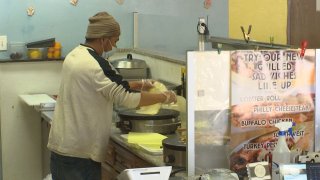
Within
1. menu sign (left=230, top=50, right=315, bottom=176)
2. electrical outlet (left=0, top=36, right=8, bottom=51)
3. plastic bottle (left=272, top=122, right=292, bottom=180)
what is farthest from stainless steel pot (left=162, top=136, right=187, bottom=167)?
electrical outlet (left=0, top=36, right=8, bottom=51)

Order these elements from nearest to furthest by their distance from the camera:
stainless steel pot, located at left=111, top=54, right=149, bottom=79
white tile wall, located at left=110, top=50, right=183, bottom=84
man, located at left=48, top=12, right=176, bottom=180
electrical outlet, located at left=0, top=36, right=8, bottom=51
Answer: man, located at left=48, top=12, right=176, bottom=180
white tile wall, located at left=110, top=50, right=183, bottom=84
stainless steel pot, located at left=111, top=54, right=149, bottom=79
electrical outlet, located at left=0, top=36, right=8, bottom=51

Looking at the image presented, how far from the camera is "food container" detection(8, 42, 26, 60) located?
4.13 metres

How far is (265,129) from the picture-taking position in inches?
71.9

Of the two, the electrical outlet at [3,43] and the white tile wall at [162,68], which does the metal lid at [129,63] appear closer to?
the white tile wall at [162,68]

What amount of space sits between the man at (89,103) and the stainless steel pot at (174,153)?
1.47ft

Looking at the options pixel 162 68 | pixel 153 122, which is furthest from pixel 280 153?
pixel 162 68

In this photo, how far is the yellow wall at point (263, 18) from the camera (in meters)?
5.15

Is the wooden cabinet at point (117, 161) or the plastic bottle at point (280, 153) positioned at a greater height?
the plastic bottle at point (280, 153)

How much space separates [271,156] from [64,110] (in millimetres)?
1239

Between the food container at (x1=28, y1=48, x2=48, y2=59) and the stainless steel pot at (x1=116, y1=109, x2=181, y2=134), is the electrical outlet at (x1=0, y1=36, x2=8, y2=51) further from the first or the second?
the stainless steel pot at (x1=116, y1=109, x2=181, y2=134)

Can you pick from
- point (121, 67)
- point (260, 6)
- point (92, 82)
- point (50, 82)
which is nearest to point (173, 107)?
point (92, 82)

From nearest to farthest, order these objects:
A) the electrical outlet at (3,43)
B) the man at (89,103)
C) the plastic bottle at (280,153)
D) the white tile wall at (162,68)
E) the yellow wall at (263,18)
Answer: the plastic bottle at (280,153) < the man at (89,103) < the white tile wall at (162,68) < the electrical outlet at (3,43) < the yellow wall at (263,18)

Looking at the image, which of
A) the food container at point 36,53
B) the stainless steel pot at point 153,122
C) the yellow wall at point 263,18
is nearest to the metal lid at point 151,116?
the stainless steel pot at point 153,122

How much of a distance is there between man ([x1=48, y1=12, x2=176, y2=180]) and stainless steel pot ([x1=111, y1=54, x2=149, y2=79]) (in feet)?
3.94
